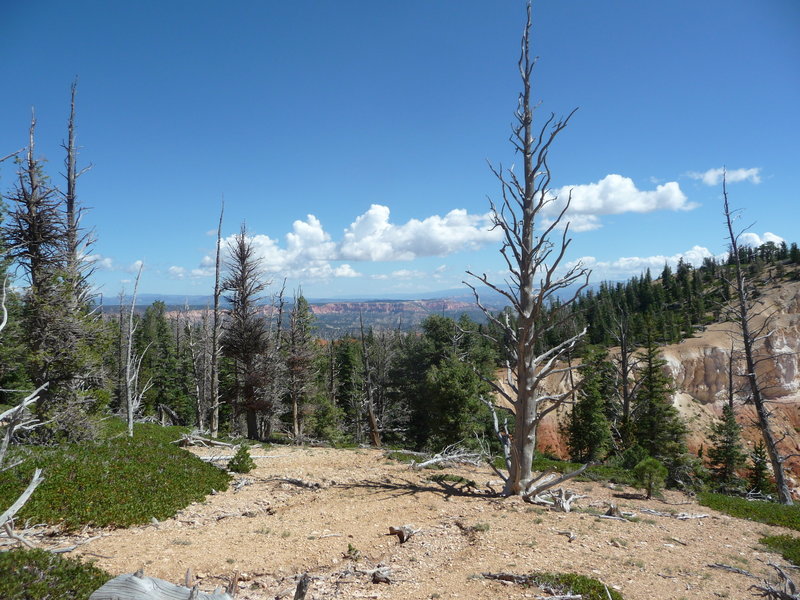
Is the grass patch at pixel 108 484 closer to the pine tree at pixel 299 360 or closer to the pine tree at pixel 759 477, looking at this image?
the pine tree at pixel 299 360

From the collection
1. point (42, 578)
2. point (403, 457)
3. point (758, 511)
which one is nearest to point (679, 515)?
point (758, 511)

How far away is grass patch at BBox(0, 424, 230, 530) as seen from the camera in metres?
7.59

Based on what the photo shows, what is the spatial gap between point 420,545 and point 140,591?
4391mm

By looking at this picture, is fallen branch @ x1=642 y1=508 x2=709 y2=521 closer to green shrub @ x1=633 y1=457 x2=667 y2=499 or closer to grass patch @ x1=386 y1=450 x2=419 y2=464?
green shrub @ x1=633 y1=457 x2=667 y2=499

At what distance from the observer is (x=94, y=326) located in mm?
13805

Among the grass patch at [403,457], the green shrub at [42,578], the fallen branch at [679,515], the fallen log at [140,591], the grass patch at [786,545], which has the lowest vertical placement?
the grass patch at [403,457]

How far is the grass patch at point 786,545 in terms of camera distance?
7594 mm

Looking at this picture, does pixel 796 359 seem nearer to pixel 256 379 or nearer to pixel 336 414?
pixel 336 414

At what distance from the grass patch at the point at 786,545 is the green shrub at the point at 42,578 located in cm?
1028

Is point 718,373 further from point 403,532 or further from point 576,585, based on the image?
point 576,585

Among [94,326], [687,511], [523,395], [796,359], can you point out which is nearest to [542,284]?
[523,395]

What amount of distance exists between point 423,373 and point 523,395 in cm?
2446

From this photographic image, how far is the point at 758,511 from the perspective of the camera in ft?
37.6

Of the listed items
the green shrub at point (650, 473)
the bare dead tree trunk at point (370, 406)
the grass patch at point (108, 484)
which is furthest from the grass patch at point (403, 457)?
the bare dead tree trunk at point (370, 406)
